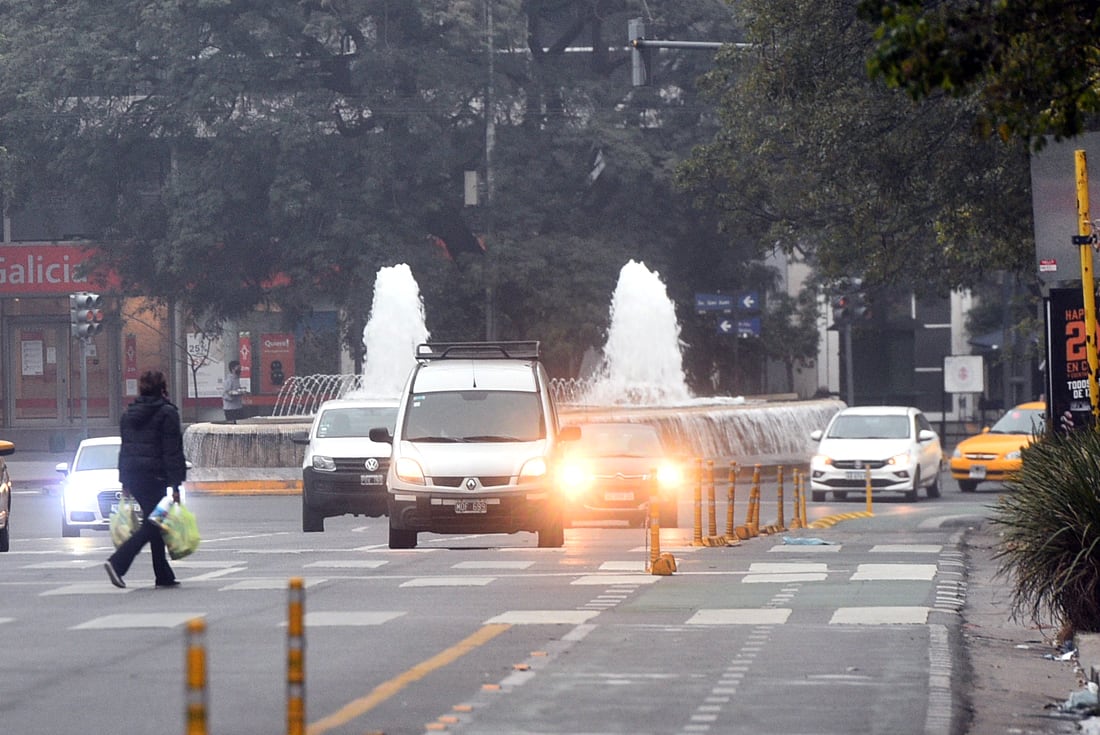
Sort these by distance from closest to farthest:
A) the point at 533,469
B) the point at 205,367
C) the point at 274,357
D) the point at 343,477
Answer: the point at 533,469 → the point at 343,477 → the point at 274,357 → the point at 205,367

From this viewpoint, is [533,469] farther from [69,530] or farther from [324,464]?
[69,530]

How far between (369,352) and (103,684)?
33.4 metres

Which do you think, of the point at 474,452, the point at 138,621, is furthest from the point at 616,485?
the point at 138,621

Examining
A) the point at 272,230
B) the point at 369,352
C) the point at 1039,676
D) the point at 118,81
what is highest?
the point at 118,81

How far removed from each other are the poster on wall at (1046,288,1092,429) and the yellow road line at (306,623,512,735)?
677 cm

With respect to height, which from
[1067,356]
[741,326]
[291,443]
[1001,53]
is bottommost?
[291,443]

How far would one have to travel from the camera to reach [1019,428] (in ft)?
121

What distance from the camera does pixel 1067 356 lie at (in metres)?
18.1

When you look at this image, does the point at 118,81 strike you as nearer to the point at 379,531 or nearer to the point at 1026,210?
the point at 379,531

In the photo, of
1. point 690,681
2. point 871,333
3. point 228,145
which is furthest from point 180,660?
point 871,333

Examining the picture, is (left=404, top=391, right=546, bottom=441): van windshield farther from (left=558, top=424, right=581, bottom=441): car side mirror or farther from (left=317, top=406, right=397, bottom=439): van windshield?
(left=317, top=406, right=397, bottom=439): van windshield

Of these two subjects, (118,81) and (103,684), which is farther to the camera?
(118,81)

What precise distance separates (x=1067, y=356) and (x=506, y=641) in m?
7.57

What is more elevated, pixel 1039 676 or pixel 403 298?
pixel 403 298
